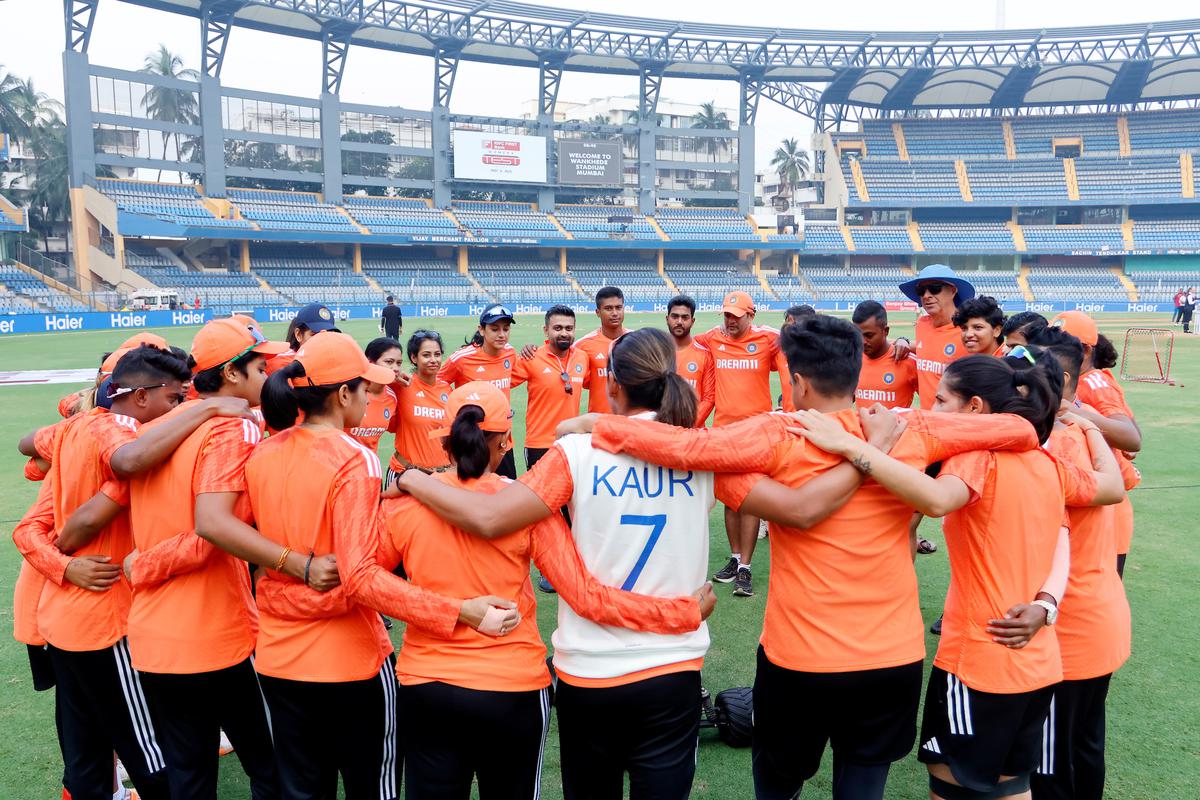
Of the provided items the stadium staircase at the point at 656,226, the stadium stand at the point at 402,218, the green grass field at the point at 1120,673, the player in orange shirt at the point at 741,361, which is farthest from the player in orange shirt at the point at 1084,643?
the stadium staircase at the point at 656,226

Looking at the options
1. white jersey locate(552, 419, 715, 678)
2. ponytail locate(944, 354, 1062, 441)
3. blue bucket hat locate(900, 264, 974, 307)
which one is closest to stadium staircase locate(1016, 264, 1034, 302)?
blue bucket hat locate(900, 264, 974, 307)

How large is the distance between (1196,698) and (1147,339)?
1164 inches

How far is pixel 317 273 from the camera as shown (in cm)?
5041

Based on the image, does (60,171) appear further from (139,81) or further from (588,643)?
(588,643)

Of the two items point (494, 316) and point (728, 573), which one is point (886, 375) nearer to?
point (728, 573)

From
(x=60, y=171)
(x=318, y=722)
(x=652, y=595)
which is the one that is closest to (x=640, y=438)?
(x=652, y=595)

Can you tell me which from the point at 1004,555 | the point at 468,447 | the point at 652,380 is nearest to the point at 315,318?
the point at 468,447

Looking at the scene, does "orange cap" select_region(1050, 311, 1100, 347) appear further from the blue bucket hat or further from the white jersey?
the white jersey

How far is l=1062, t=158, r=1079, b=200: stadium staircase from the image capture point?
200 ft

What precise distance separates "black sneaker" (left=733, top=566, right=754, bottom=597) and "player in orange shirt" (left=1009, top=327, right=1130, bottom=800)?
3168 mm

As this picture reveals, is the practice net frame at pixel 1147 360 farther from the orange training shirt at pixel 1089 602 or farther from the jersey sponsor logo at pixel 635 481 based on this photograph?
the jersey sponsor logo at pixel 635 481

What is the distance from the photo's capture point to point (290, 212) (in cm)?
5069

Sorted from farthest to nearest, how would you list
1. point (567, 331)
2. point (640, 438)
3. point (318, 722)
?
1. point (567, 331)
2. point (318, 722)
3. point (640, 438)

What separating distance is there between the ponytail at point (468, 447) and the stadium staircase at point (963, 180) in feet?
218
